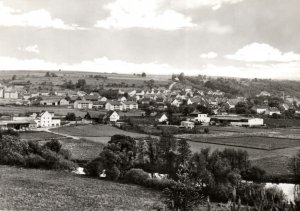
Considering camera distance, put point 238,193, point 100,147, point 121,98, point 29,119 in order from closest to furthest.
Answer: point 238,193 < point 100,147 < point 29,119 < point 121,98

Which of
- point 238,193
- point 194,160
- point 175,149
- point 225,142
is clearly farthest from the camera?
point 225,142

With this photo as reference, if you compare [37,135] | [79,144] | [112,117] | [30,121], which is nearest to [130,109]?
[112,117]

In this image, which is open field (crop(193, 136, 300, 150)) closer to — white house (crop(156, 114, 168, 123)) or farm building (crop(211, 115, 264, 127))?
farm building (crop(211, 115, 264, 127))

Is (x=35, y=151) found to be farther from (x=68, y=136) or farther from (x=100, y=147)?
(x=68, y=136)

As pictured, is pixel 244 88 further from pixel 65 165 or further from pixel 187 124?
pixel 65 165

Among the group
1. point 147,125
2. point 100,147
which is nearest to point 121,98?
point 147,125

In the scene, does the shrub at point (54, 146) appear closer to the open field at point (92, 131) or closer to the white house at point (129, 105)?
the open field at point (92, 131)
